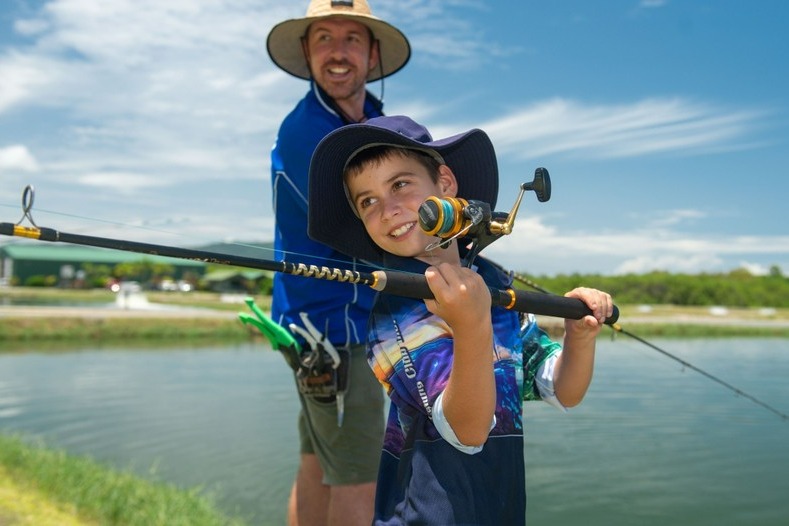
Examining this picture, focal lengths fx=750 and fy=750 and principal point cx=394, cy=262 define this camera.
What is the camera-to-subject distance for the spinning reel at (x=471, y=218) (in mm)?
1562

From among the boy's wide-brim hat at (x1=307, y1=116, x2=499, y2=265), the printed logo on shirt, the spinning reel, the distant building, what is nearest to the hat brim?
the boy's wide-brim hat at (x1=307, y1=116, x2=499, y2=265)

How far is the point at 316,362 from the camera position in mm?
2934

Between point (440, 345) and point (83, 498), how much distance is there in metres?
4.03

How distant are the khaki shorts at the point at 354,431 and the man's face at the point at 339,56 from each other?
104 centimetres

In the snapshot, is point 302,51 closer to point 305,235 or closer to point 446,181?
point 305,235

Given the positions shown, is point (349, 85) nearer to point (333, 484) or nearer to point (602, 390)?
point (333, 484)

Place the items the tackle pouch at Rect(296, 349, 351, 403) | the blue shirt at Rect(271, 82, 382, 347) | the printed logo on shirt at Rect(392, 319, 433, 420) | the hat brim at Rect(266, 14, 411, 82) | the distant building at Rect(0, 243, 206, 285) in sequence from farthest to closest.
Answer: the distant building at Rect(0, 243, 206, 285)
the hat brim at Rect(266, 14, 411, 82)
the tackle pouch at Rect(296, 349, 351, 403)
the blue shirt at Rect(271, 82, 382, 347)
the printed logo on shirt at Rect(392, 319, 433, 420)

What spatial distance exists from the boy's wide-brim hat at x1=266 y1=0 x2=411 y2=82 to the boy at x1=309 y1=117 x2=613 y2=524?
1.09 metres

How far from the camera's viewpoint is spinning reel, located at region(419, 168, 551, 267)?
1.56 meters

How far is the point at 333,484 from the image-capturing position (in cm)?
296

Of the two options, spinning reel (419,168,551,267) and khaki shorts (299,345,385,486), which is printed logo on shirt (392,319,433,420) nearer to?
spinning reel (419,168,551,267)

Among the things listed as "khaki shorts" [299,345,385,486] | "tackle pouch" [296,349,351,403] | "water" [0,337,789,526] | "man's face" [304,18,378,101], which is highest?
"man's face" [304,18,378,101]

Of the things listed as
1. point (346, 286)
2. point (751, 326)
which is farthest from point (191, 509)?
point (751, 326)

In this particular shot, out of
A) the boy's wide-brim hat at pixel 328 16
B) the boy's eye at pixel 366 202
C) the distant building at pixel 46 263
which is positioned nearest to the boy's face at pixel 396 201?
the boy's eye at pixel 366 202
